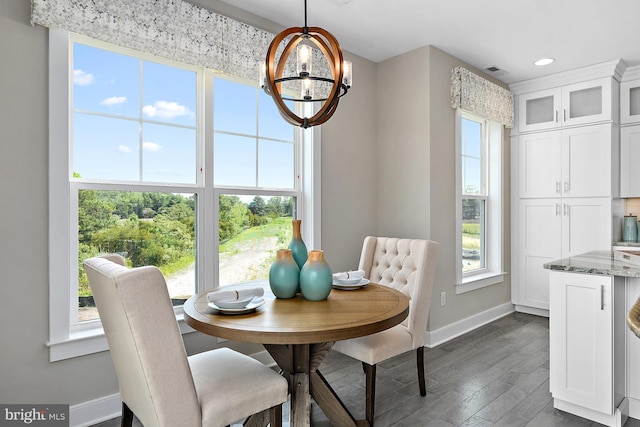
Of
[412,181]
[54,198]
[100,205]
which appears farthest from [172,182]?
[412,181]

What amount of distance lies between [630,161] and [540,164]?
0.79 m

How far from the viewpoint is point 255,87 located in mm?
3004

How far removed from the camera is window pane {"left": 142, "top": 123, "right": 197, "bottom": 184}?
97.4 inches

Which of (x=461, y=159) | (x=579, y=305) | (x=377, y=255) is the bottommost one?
(x=579, y=305)

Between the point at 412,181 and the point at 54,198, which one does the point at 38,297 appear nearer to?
the point at 54,198

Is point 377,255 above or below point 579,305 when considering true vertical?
above

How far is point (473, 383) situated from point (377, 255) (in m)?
1.09

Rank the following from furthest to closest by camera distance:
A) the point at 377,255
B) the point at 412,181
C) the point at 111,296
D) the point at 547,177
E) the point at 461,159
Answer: the point at 547,177
the point at 461,159
the point at 412,181
the point at 377,255
the point at 111,296

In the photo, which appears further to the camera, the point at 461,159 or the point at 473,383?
the point at 461,159

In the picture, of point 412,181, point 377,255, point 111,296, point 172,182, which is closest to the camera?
point 111,296

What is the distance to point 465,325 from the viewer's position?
388 centimetres

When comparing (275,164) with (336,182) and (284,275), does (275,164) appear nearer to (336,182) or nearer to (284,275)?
(336,182)

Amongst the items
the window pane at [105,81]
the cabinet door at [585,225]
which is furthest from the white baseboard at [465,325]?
the window pane at [105,81]

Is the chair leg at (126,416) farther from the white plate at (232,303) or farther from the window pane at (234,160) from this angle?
the window pane at (234,160)
